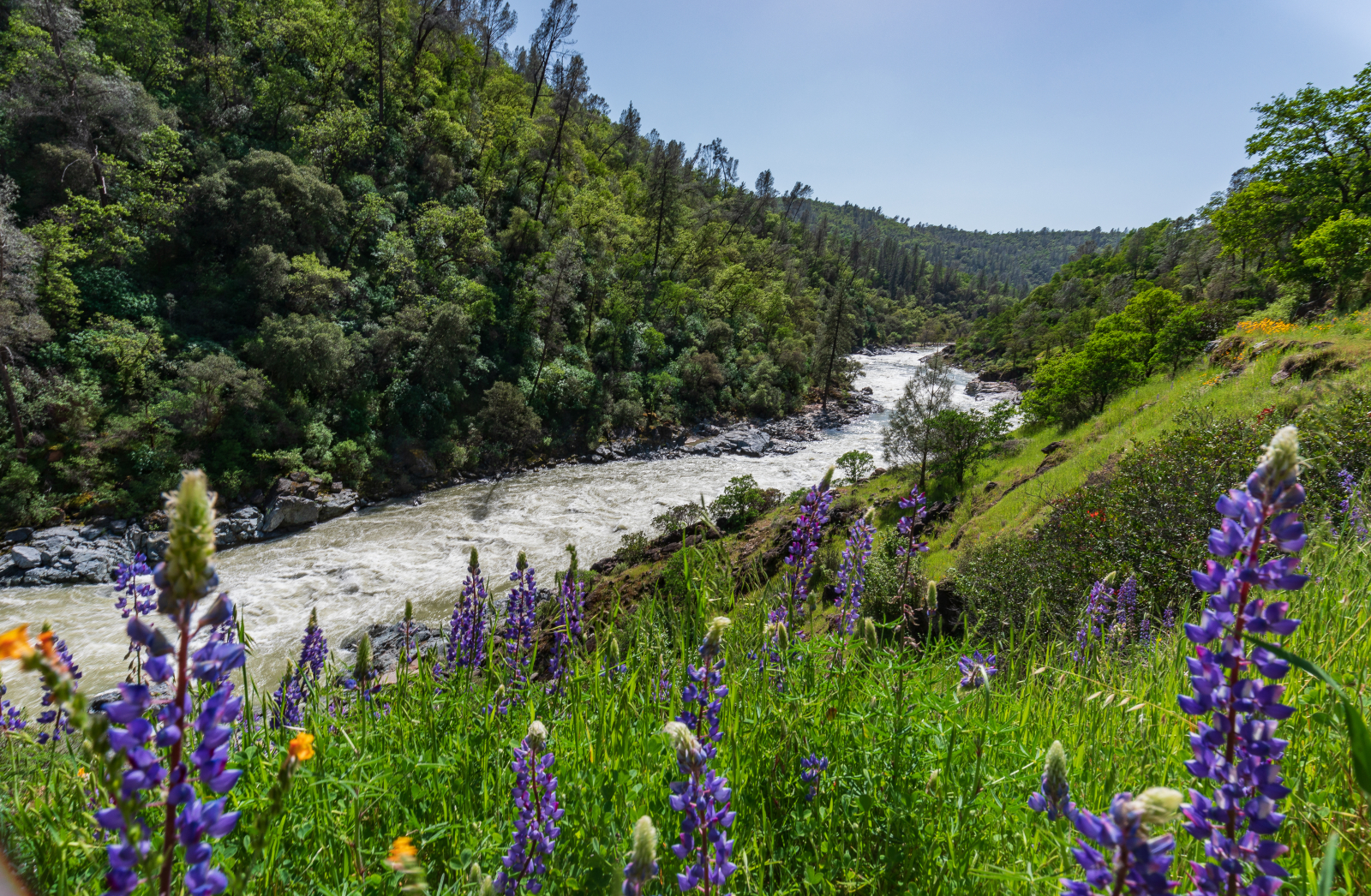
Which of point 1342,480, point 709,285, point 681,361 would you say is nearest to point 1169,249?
point 709,285

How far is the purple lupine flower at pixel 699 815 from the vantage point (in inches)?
51.8

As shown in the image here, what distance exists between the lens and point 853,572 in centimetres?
339

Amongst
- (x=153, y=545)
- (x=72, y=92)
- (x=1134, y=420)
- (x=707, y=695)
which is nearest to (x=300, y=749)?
(x=707, y=695)

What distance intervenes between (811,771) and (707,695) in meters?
0.47

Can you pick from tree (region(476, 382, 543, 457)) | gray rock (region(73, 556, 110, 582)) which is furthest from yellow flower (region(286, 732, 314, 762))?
tree (region(476, 382, 543, 457))

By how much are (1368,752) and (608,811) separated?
1776 mm

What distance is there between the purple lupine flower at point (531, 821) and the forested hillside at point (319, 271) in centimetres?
2004

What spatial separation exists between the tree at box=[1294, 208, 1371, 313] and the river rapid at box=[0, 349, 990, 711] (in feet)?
54.3

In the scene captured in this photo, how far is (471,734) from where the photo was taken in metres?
2.20

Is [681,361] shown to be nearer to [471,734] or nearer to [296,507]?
[296,507]

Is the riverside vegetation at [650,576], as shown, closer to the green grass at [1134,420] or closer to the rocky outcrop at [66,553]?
the green grass at [1134,420]

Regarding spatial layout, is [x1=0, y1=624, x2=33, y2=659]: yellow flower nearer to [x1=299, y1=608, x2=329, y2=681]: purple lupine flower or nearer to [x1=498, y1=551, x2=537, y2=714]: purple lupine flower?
[x1=498, y1=551, x2=537, y2=714]: purple lupine flower

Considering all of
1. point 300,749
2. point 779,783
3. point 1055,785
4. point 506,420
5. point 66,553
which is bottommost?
point 66,553

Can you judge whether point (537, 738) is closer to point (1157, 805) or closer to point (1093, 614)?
point (1157, 805)
